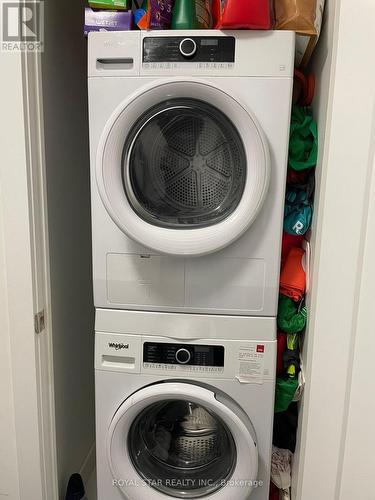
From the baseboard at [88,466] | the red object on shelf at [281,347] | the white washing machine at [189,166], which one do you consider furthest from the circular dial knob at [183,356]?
the baseboard at [88,466]

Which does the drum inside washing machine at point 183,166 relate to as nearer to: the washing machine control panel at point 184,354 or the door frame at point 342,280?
the door frame at point 342,280

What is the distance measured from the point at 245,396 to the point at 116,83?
1128mm

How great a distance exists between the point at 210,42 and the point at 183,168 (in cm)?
39

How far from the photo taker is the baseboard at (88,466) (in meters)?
1.94

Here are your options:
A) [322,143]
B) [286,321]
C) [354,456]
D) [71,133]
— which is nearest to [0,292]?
[71,133]

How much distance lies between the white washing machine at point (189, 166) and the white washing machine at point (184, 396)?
0.11 m

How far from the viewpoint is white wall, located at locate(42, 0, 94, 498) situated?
1.48 metres

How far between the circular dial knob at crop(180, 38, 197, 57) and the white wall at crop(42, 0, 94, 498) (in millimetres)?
471

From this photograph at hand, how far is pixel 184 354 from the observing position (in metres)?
1.44

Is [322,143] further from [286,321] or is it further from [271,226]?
[286,321]

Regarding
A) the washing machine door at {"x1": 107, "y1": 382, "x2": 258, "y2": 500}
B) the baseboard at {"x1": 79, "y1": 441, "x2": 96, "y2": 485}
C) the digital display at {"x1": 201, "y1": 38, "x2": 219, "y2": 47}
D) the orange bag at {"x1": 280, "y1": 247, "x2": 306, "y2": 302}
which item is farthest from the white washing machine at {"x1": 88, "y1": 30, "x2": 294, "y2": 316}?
the baseboard at {"x1": 79, "y1": 441, "x2": 96, "y2": 485}

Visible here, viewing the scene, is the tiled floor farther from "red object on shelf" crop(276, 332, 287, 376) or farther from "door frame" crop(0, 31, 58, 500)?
"red object on shelf" crop(276, 332, 287, 376)

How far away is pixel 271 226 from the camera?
53.3 inches

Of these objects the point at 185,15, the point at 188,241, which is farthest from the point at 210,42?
the point at 188,241
